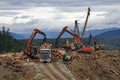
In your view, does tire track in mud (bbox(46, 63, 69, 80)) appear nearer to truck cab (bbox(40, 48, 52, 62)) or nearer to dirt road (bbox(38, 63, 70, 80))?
dirt road (bbox(38, 63, 70, 80))

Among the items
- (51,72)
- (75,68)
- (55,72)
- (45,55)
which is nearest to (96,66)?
(75,68)

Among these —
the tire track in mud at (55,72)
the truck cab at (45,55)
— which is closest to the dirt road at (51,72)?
the tire track in mud at (55,72)

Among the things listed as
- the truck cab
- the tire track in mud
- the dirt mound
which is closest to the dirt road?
the tire track in mud

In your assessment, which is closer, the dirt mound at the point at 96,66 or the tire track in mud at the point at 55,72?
the tire track in mud at the point at 55,72

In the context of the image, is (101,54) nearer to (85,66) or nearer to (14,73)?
(85,66)

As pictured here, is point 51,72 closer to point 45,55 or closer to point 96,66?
point 45,55

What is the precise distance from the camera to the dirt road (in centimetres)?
8856

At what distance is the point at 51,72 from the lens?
9212cm

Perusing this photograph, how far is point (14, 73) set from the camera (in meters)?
93.4

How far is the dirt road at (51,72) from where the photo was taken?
88562 millimetres

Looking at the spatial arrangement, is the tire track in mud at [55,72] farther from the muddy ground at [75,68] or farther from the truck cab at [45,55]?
the truck cab at [45,55]

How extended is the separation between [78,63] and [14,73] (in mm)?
14846

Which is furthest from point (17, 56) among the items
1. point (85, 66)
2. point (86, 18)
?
point (86, 18)

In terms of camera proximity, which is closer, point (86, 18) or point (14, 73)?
point (14, 73)
